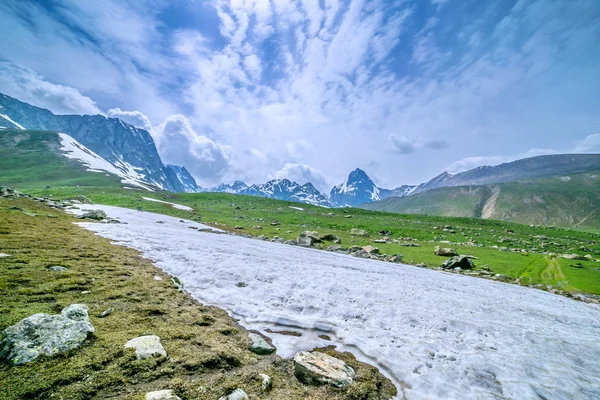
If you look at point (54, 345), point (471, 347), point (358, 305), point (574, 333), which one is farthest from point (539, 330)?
point (54, 345)

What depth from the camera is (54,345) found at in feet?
22.2

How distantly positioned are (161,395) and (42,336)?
403 cm

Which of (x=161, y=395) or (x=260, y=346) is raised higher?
(x=161, y=395)

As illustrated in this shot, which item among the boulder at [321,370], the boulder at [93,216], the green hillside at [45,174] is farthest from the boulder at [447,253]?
the green hillside at [45,174]

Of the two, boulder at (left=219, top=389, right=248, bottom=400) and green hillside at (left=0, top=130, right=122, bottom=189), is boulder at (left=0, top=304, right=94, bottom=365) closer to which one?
boulder at (left=219, top=389, right=248, bottom=400)

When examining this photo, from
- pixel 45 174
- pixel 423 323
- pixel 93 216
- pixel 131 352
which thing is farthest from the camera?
pixel 45 174

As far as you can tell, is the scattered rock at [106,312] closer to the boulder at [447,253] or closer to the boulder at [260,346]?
the boulder at [260,346]

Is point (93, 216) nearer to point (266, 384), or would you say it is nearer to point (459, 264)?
point (266, 384)

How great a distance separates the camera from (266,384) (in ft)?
23.2

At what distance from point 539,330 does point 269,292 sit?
50.8 ft

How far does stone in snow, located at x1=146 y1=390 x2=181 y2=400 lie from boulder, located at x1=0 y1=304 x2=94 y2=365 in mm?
3010

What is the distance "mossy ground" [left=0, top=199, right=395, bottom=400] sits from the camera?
591cm

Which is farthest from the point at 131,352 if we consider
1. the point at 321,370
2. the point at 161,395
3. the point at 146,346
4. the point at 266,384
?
the point at 321,370

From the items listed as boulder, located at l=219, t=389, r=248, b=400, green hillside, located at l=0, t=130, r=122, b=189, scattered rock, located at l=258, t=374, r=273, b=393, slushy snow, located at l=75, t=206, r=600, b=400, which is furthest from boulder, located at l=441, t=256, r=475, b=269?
green hillside, located at l=0, t=130, r=122, b=189
